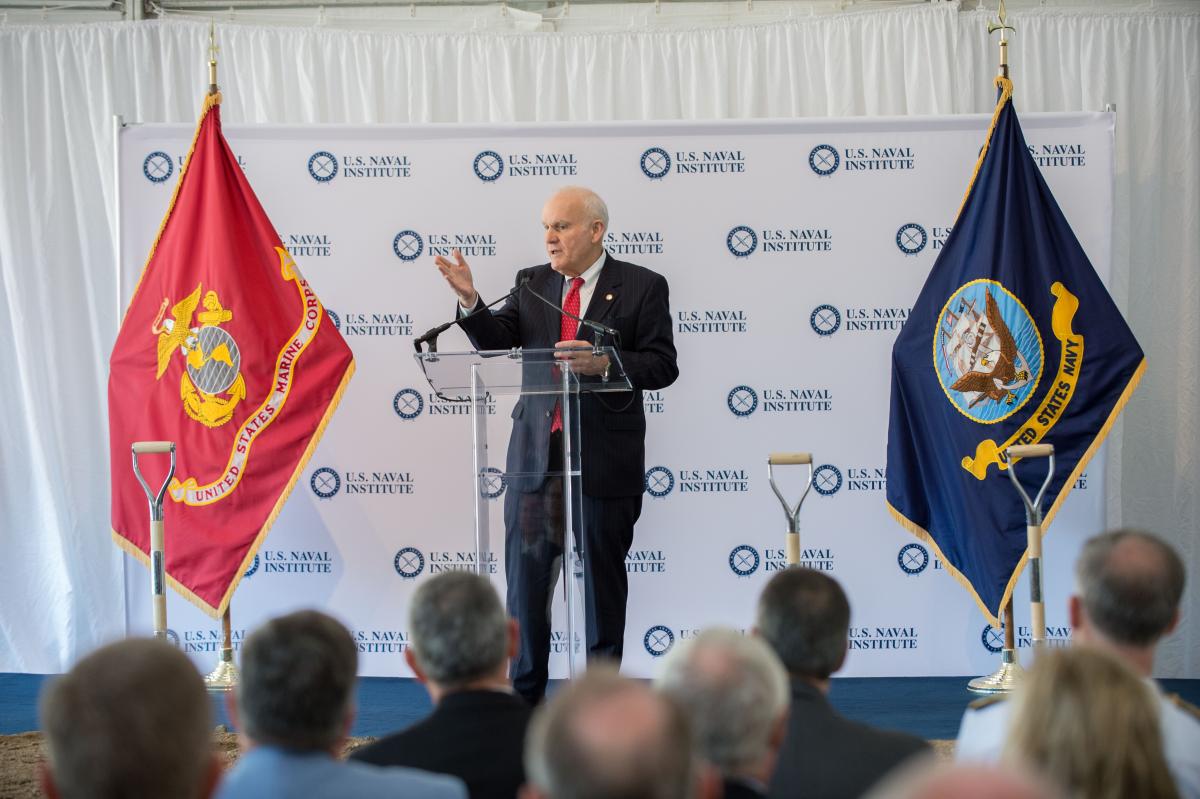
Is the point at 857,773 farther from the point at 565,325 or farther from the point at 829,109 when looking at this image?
the point at 829,109

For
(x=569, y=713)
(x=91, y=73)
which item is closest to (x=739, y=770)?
(x=569, y=713)

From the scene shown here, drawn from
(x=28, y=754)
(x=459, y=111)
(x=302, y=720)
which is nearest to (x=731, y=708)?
(x=302, y=720)

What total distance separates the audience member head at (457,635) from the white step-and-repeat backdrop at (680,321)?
349 cm

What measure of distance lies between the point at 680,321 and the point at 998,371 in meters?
1.39

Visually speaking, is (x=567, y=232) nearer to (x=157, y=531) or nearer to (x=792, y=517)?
(x=792, y=517)

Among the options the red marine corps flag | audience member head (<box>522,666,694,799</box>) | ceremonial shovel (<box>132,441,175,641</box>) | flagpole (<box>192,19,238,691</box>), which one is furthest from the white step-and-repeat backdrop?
audience member head (<box>522,666,694,799</box>)

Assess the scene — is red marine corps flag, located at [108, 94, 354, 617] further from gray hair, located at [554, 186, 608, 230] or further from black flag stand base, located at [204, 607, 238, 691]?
gray hair, located at [554, 186, 608, 230]

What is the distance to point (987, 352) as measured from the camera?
5199mm

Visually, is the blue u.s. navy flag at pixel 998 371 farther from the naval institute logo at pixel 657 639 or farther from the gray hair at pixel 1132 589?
the gray hair at pixel 1132 589

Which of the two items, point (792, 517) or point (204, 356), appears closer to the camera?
point (792, 517)

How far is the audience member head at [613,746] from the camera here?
117 centimetres

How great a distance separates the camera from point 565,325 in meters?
4.29

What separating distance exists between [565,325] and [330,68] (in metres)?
2.83

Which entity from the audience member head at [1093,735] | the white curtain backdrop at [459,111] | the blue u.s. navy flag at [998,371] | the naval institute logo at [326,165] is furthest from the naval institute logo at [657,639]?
the audience member head at [1093,735]
